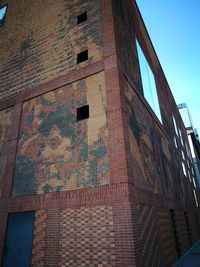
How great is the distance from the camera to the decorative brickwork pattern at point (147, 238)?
598cm

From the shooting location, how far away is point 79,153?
24.4ft

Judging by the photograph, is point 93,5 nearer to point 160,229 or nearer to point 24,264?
point 160,229

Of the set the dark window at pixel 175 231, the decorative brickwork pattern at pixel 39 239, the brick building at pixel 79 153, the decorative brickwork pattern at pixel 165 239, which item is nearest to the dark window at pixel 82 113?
the brick building at pixel 79 153

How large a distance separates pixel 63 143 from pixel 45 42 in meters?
6.30

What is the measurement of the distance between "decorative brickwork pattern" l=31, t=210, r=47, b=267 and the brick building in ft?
0.10

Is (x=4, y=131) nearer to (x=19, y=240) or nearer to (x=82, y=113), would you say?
(x=82, y=113)

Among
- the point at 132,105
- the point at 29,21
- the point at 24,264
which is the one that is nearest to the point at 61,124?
the point at 132,105

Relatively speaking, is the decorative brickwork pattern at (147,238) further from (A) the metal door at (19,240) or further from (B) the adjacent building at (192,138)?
(B) the adjacent building at (192,138)

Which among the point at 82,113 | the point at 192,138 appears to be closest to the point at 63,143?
the point at 82,113

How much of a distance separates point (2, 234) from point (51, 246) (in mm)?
2293

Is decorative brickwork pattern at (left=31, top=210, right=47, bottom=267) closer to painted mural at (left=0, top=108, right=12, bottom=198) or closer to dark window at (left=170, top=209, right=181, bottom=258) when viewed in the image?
painted mural at (left=0, top=108, right=12, bottom=198)

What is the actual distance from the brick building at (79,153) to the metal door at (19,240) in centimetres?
3

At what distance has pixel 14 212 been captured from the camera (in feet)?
25.4

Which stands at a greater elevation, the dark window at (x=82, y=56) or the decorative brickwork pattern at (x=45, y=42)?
the decorative brickwork pattern at (x=45, y=42)
